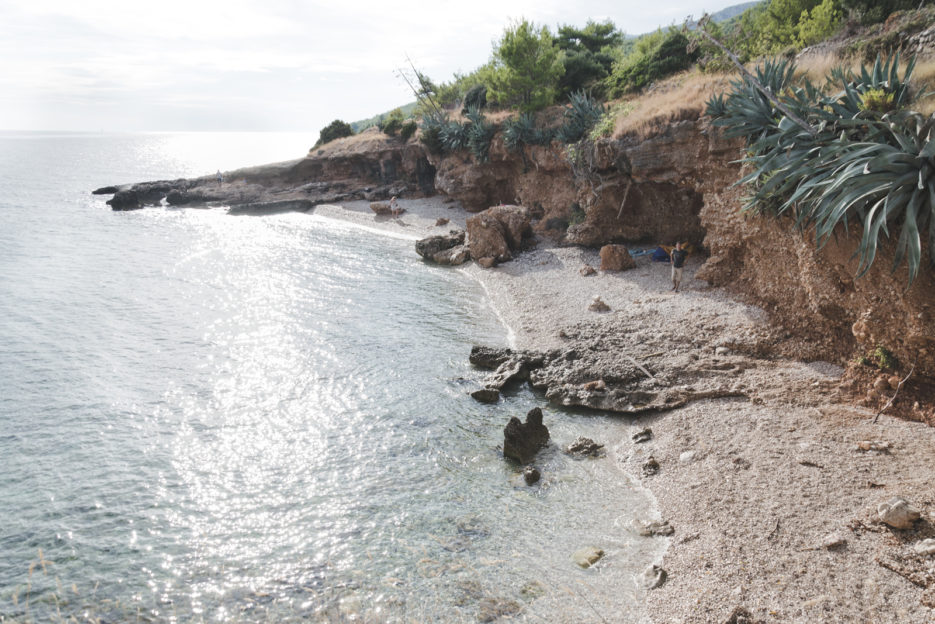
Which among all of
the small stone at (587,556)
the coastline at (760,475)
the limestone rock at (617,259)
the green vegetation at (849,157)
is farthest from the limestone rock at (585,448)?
the limestone rock at (617,259)

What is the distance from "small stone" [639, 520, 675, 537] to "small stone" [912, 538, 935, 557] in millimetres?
3332

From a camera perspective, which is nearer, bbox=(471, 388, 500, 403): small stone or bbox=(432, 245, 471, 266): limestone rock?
bbox=(471, 388, 500, 403): small stone

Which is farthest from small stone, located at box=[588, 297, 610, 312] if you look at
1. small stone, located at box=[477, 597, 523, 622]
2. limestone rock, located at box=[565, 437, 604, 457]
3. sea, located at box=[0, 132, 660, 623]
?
small stone, located at box=[477, 597, 523, 622]

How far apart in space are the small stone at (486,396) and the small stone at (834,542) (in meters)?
8.22

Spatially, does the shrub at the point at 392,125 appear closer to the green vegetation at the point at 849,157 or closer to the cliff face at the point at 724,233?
the cliff face at the point at 724,233

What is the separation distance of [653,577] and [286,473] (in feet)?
26.8

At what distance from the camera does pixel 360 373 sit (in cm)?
1656

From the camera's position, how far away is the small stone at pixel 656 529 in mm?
9125

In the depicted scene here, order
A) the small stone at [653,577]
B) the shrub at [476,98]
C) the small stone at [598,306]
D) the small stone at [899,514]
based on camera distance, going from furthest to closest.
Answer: the shrub at [476,98]
the small stone at [598,306]
the small stone at [653,577]
the small stone at [899,514]

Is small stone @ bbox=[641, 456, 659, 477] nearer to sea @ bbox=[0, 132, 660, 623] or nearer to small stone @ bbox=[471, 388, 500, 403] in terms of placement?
sea @ bbox=[0, 132, 660, 623]

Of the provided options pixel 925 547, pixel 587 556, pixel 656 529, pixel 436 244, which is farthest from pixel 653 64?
pixel 587 556

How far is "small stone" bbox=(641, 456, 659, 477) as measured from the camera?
1088 centimetres

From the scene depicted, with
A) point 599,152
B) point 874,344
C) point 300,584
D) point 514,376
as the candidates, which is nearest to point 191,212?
point 599,152

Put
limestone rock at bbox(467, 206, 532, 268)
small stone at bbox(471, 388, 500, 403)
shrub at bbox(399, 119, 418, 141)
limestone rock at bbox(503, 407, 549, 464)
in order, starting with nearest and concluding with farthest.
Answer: limestone rock at bbox(503, 407, 549, 464) → small stone at bbox(471, 388, 500, 403) → limestone rock at bbox(467, 206, 532, 268) → shrub at bbox(399, 119, 418, 141)
